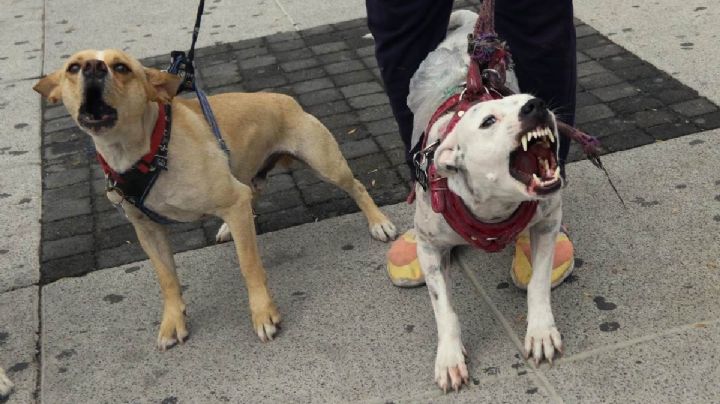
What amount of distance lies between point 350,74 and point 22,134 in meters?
2.21

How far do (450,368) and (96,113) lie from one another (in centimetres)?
152

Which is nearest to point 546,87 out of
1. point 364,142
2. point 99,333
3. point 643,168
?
point 643,168

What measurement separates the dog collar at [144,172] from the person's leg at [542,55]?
1395 millimetres

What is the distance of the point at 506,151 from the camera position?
2605 mm

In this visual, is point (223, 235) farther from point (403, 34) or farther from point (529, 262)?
point (529, 262)

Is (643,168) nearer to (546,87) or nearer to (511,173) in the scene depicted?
(546,87)

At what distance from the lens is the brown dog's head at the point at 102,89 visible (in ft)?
10.1

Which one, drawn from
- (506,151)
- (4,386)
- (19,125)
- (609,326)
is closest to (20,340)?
(4,386)

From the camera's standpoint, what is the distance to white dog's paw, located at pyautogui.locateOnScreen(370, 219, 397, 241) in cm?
398

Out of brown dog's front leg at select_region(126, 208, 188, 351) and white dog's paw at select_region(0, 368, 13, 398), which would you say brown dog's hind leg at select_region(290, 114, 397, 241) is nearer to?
brown dog's front leg at select_region(126, 208, 188, 351)

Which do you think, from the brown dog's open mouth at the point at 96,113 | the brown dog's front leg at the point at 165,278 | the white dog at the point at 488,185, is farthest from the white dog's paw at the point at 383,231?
the brown dog's open mouth at the point at 96,113

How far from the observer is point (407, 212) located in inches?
167

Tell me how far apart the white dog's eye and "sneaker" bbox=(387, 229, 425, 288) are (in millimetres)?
987

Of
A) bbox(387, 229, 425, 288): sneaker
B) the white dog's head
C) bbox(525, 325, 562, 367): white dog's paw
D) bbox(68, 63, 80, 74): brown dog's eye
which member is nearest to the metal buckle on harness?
the white dog's head
